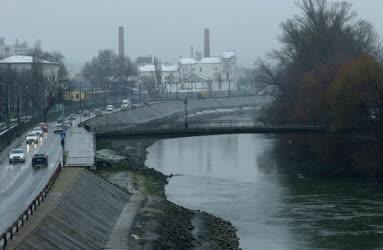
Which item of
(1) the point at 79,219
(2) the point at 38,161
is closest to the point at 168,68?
(2) the point at 38,161

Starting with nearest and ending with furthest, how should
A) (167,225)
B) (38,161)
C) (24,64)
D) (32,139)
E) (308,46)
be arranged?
(167,225) < (38,161) < (32,139) < (308,46) < (24,64)

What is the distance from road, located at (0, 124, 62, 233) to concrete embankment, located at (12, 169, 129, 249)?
965mm

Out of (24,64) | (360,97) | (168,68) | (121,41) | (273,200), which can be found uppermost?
(121,41)

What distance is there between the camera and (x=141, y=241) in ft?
79.2

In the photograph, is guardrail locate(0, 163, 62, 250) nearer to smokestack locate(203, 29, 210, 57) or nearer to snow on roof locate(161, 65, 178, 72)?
snow on roof locate(161, 65, 178, 72)

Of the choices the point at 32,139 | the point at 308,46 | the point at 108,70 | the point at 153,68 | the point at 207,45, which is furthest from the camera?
the point at 207,45

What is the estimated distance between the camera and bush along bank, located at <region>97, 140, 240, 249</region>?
24906 millimetres

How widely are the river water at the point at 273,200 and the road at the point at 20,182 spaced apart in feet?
18.0

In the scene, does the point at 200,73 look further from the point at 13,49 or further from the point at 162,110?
the point at 162,110

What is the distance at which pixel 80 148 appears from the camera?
44.7 meters

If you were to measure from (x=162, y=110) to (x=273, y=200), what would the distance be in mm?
65887

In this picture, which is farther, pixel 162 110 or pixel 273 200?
pixel 162 110

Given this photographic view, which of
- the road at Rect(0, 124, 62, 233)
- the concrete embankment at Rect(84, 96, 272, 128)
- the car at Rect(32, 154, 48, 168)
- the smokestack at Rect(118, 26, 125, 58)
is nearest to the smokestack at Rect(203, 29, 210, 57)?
the smokestack at Rect(118, 26, 125, 58)

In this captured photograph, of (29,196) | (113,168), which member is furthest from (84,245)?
(113,168)
